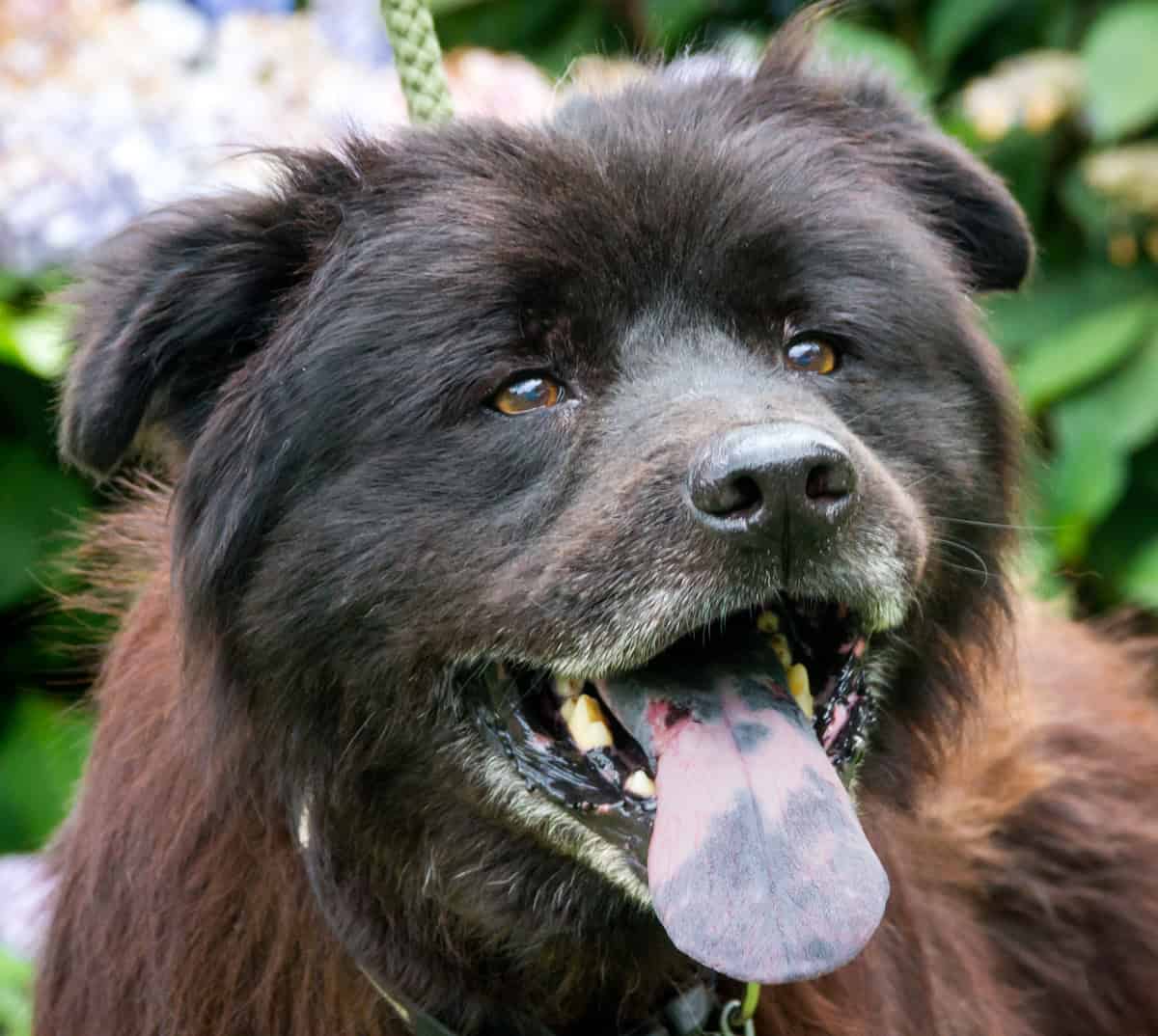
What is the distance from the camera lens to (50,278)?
5570 millimetres

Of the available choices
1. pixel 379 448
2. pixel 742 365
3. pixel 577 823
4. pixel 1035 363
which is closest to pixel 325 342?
pixel 379 448

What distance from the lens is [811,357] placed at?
9.27 ft

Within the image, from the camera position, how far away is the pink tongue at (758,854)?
2.34m

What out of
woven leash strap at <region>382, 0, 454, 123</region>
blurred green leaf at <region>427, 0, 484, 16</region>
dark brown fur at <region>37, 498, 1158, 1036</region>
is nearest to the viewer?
dark brown fur at <region>37, 498, 1158, 1036</region>

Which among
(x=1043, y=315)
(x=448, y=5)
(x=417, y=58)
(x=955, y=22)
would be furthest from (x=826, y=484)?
(x=448, y=5)

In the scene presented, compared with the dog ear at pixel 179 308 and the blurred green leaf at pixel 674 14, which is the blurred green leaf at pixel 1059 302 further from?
the dog ear at pixel 179 308

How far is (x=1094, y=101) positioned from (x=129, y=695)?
4071 millimetres

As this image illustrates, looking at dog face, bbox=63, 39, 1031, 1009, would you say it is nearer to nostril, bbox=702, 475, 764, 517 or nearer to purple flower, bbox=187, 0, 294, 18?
nostril, bbox=702, 475, 764, 517

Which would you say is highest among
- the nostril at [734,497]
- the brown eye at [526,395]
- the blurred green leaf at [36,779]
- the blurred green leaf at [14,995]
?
the brown eye at [526,395]

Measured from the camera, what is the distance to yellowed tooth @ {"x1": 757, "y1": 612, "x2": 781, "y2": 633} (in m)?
2.69

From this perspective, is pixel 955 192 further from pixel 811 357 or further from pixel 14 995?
pixel 14 995

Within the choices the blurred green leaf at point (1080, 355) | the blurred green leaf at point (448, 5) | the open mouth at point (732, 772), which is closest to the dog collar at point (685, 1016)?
the open mouth at point (732, 772)

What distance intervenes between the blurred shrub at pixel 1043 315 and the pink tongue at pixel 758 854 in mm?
2553

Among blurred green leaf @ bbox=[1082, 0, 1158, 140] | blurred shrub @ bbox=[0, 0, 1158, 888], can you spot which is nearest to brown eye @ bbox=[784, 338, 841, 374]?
blurred shrub @ bbox=[0, 0, 1158, 888]
